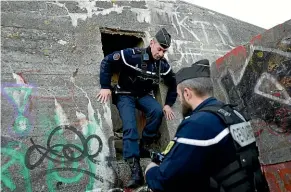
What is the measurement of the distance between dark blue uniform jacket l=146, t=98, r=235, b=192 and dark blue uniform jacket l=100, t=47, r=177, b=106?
2.09 metres

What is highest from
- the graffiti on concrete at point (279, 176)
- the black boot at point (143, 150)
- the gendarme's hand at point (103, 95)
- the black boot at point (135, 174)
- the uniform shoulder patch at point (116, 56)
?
the uniform shoulder patch at point (116, 56)

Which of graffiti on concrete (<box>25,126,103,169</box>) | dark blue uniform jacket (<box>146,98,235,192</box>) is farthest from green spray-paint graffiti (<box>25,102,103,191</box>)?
dark blue uniform jacket (<box>146,98,235,192</box>)

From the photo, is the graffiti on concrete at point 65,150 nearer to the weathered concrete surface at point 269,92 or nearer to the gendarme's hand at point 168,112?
the gendarme's hand at point 168,112

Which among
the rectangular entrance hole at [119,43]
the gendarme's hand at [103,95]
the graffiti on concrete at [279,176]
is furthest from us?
the rectangular entrance hole at [119,43]

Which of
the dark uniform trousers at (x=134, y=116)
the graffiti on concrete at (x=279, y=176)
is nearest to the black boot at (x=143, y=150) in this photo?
the dark uniform trousers at (x=134, y=116)

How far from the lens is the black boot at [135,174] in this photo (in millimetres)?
3570

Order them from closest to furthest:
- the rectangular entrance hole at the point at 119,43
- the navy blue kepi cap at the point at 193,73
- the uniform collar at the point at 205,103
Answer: the uniform collar at the point at 205,103
the navy blue kepi cap at the point at 193,73
the rectangular entrance hole at the point at 119,43

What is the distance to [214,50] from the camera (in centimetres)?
558

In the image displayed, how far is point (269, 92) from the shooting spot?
3.91m

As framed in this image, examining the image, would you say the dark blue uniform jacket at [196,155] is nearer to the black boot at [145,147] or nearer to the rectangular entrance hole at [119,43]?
the black boot at [145,147]

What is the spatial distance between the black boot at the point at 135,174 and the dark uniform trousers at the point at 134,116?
0.11 meters

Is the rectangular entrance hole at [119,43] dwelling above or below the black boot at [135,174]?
above

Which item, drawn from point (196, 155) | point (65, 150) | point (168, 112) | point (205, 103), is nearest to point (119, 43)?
point (168, 112)

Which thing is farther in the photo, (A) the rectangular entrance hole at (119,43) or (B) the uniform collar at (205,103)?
(A) the rectangular entrance hole at (119,43)
